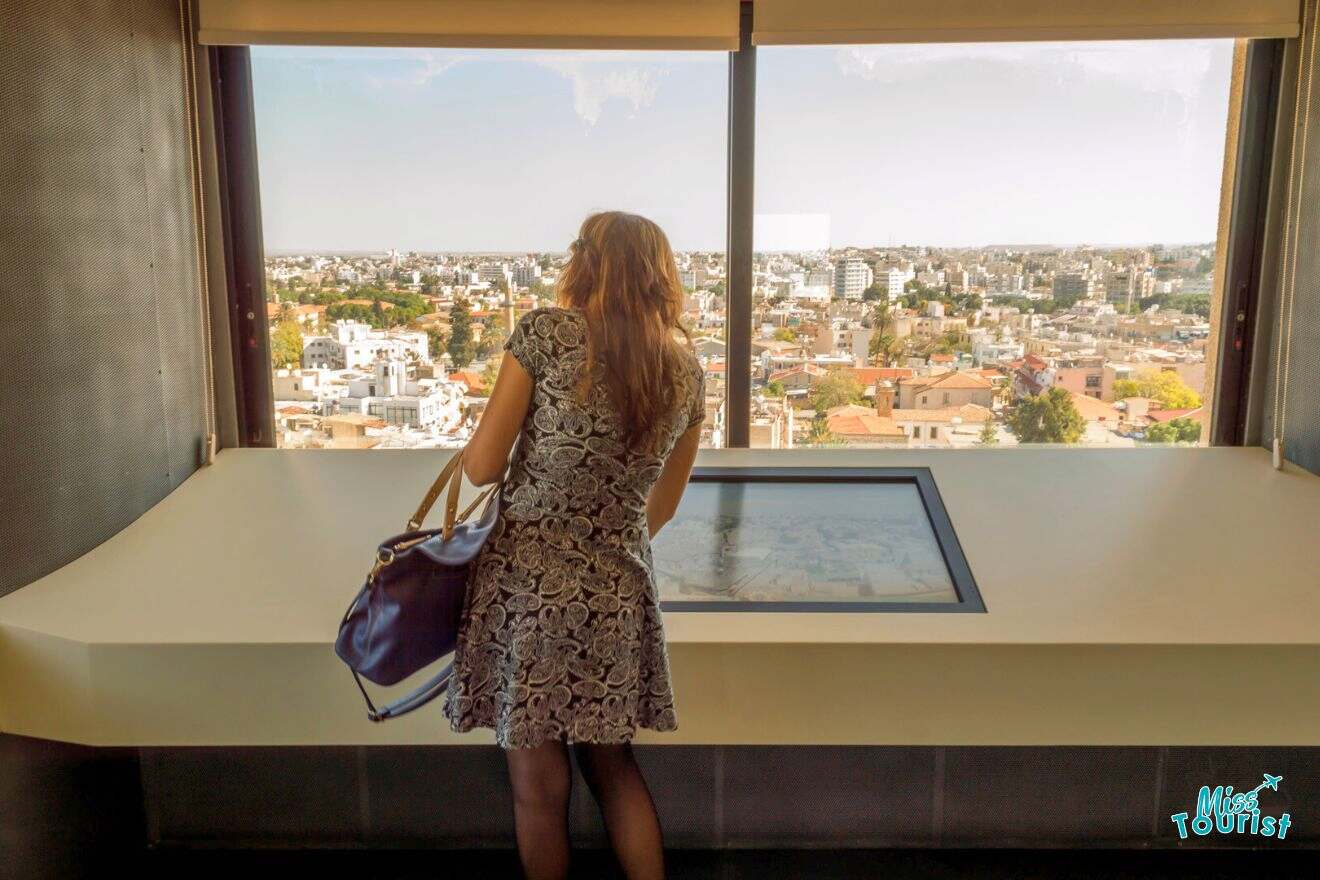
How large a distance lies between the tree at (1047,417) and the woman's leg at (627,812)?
5.85 ft

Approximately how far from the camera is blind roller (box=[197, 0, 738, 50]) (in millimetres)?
2836

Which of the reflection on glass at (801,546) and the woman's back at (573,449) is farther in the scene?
the reflection on glass at (801,546)

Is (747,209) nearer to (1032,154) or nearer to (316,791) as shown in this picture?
(1032,154)

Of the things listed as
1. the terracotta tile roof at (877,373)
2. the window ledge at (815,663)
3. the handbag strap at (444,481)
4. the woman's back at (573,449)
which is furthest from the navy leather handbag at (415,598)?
the terracotta tile roof at (877,373)

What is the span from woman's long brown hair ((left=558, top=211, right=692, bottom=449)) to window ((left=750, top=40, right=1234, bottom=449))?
59.2 inches

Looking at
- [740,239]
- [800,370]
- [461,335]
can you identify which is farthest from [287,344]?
[800,370]

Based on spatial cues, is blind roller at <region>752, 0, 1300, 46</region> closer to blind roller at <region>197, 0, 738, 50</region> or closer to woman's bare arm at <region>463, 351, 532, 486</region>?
blind roller at <region>197, 0, 738, 50</region>

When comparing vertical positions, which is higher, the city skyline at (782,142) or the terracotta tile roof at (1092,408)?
the city skyline at (782,142)

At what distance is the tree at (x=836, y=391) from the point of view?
10.3 ft

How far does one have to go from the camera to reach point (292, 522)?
2.66m

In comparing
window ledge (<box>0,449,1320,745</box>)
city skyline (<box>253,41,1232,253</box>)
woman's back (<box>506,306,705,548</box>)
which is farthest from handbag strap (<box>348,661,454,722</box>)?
city skyline (<box>253,41,1232,253</box>)

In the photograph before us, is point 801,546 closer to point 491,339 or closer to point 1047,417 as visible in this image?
point 1047,417

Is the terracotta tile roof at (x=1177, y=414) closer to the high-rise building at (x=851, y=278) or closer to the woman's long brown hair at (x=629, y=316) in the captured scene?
the high-rise building at (x=851, y=278)

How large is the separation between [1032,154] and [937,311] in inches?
19.7
